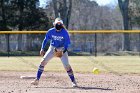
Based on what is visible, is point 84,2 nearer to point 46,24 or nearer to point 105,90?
point 46,24

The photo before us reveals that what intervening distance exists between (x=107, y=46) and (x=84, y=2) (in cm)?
3006

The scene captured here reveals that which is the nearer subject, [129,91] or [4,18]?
[129,91]

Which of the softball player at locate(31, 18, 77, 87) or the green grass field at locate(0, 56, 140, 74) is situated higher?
the softball player at locate(31, 18, 77, 87)

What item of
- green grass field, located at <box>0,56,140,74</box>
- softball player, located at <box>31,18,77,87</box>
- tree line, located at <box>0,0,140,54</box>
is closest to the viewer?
softball player, located at <box>31,18,77,87</box>

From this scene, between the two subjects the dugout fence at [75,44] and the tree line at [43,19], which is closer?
the dugout fence at [75,44]

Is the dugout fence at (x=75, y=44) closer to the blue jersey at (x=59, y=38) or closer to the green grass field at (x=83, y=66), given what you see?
the green grass field at (x=83, y=66)

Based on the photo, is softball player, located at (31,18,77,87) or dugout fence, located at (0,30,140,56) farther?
dugout fence, located at (0,30,140,56)

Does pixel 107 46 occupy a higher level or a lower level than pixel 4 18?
lower

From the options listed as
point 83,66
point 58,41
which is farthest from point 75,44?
point 58,41

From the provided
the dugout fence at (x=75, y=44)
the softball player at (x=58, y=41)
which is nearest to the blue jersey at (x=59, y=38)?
the softball player at (x=58, y=41)

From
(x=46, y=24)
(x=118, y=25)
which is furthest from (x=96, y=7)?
(x=46, y=24)

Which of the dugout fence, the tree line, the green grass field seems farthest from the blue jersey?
the tree line

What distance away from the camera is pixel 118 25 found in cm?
7319

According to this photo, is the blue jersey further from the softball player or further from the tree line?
the tree line
